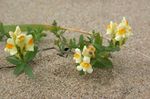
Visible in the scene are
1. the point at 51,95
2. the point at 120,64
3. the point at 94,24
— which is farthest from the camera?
the point at 94,24

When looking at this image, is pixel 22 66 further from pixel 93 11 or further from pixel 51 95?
pixel 93 11

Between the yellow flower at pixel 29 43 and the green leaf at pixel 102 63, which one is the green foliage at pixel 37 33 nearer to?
the yellow flower at pixel 29 43

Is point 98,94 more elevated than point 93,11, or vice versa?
point 93,11

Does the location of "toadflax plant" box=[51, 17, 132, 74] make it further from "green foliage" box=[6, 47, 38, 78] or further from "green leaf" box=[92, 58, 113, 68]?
"green foliage" box=[6, 47, 38, 78]

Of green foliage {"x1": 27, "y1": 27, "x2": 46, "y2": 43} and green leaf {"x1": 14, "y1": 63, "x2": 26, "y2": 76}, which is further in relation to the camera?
green foliage {"x1": 27, "y1": 27, "x2": 46, "y2": 43}

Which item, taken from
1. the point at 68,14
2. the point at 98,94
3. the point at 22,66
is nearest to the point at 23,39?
the point at 22,66

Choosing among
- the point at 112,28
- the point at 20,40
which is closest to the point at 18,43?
the point at 20,40

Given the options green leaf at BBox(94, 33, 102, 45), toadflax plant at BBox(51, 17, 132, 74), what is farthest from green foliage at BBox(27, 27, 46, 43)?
green leaf at BBox(94, 33, 102, 45)
